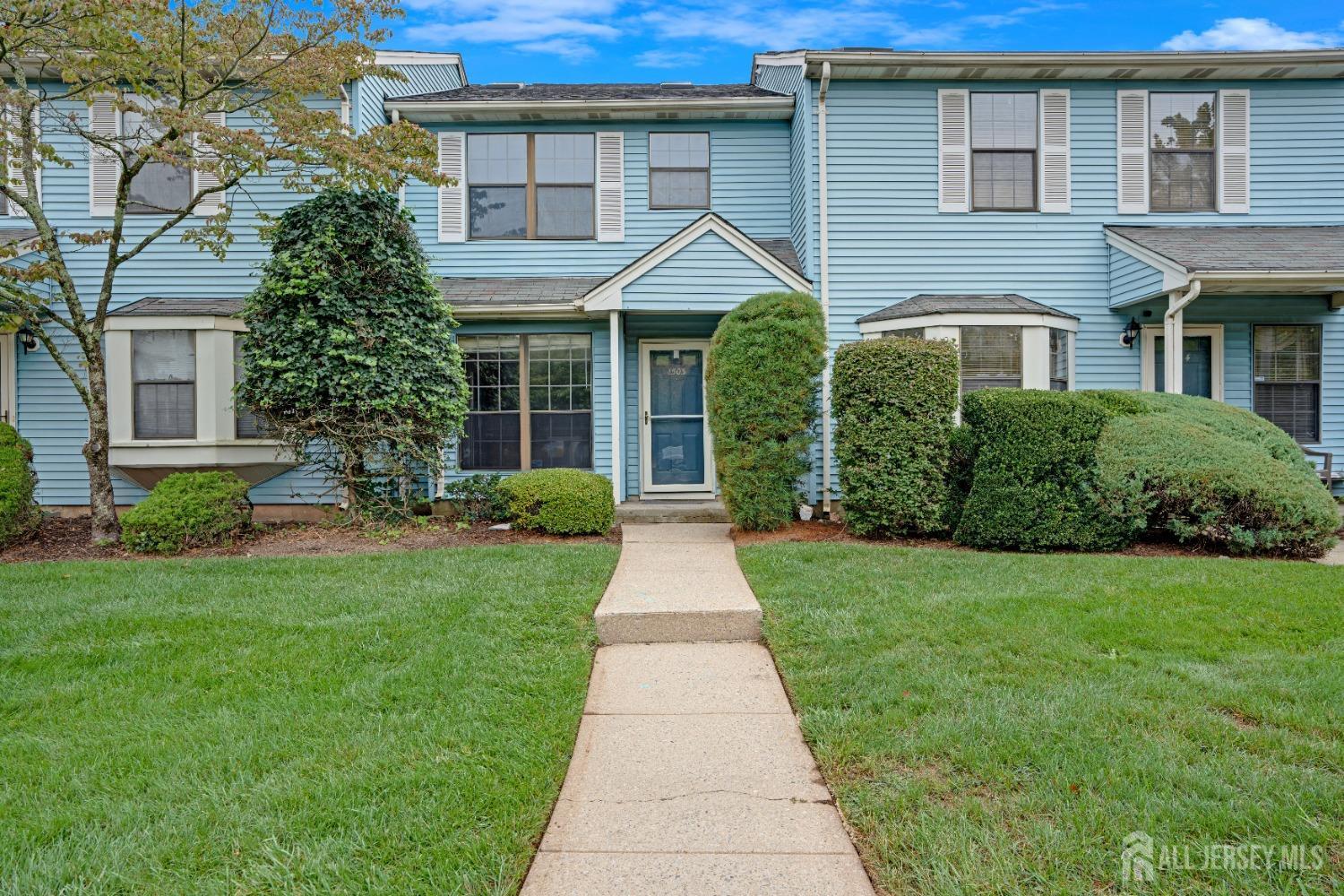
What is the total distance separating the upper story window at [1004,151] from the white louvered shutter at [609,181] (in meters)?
4.58

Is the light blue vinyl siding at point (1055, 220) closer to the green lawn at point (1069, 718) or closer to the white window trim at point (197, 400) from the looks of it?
the green lawn at point (1069, 718)

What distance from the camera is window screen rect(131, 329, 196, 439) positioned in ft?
29.7

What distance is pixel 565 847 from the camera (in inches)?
97.7

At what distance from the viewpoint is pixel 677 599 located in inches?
201

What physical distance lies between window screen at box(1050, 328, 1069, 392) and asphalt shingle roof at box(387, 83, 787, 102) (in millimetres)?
4900

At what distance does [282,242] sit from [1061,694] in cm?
808

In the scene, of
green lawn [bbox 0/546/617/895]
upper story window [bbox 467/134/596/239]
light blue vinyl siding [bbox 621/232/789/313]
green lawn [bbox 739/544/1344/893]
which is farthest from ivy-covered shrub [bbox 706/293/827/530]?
upper story window [bbox 467/134/596/239]

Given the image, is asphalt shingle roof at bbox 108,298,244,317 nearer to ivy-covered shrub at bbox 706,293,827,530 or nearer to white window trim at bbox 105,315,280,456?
white window trim at bbox 105,315,280,456

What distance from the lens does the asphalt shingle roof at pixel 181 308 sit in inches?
351

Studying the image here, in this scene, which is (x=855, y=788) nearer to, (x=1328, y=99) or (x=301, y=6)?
(x=301, y=6)

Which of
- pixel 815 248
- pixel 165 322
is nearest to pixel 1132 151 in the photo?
pixel 815 248

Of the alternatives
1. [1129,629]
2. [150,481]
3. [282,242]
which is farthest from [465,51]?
[1129,629]

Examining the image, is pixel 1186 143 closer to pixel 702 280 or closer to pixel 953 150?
pixel 953 150

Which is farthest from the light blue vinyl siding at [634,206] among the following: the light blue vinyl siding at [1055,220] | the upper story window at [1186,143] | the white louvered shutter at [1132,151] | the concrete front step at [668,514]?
the upper story window at [1186,143]
